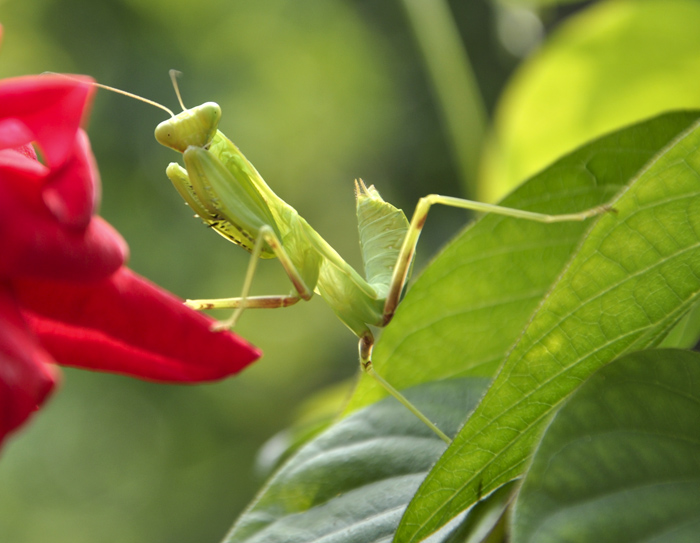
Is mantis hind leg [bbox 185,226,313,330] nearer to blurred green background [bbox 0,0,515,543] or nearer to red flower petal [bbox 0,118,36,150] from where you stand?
red flower petal [bbox 0,118,36,150]

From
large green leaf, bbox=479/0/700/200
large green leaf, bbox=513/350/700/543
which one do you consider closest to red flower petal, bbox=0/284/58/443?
large green leaf, bbox=513/350/700/543

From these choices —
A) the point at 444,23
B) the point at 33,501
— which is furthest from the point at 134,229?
the point at 444,23

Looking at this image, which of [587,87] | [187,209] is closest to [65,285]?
[587,87]

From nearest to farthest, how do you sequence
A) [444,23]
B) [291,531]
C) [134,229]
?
[291,531]
[444,23]
[134,229]

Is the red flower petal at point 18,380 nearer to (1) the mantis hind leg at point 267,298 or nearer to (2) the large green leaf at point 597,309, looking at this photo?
(2) the large green leaf at point 597,309

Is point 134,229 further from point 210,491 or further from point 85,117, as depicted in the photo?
point 85,117

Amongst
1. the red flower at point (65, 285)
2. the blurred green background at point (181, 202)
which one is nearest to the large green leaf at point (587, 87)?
the red flower at point (65, 285)
